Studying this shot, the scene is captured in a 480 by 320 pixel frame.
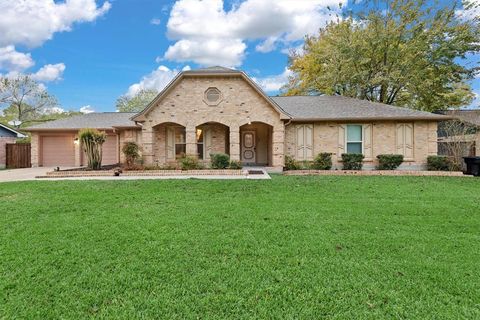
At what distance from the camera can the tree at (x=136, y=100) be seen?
4512 centimetres

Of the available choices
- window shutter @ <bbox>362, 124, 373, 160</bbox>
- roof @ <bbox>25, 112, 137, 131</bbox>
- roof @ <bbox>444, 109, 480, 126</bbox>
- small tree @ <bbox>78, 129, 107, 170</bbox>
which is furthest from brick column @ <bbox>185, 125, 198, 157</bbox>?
roof @ <bbox>444, 109, 480, 126</bbox>

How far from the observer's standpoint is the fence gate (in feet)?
61.2

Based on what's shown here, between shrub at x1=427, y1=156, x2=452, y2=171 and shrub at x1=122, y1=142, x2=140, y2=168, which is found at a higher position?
shrub at x1=122, y1=142, x2=140, y2=168

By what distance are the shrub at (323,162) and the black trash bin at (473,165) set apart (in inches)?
269

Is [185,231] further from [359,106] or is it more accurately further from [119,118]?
[119,118]

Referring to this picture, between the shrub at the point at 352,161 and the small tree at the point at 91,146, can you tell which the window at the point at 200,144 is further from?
the shrub at the point at 352,161

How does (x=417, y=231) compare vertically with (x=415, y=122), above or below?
below

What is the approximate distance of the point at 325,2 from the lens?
22.4 metres

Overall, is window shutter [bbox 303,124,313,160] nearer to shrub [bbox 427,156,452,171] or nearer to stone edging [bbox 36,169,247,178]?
stone edging [bbox 36,169,247,178]

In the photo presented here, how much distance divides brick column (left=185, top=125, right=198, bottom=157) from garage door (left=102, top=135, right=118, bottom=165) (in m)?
7.74

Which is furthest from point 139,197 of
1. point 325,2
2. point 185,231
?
point 325,2

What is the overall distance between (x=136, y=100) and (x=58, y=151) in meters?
28.8

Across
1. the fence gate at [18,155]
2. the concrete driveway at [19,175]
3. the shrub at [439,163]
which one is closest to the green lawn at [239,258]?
the concrete driveway at [19,175]

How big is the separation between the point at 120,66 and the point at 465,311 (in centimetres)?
2947
